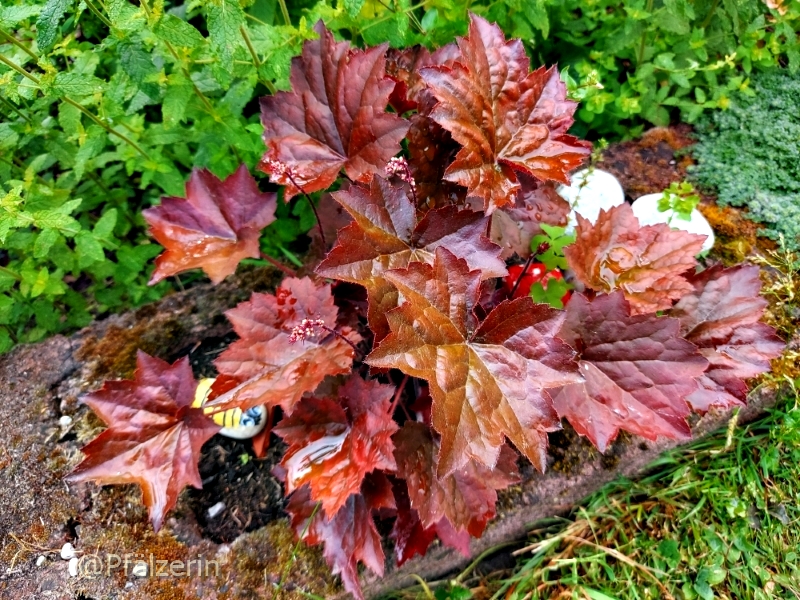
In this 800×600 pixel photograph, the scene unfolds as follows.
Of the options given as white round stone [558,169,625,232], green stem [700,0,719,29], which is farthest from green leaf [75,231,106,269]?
green stem [700,0,719,29]

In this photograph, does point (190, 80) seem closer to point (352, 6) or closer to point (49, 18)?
point (49, 18)

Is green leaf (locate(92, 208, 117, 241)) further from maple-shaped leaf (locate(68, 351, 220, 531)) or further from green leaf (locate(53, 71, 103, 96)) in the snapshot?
maple-shaped leaf (locate(68, 351, 220, 531))

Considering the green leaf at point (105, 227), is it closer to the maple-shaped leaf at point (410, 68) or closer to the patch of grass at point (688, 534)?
the maple-shaped leaf at point (410, 68)

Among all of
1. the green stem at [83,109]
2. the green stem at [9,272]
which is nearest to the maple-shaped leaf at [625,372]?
the green stem at [83,109]

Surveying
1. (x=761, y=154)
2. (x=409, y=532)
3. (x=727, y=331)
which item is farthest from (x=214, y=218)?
(x=761, y=154)

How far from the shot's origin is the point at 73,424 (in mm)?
1804

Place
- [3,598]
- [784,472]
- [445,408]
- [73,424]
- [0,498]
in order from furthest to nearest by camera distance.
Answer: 1. [784,472]
2. [73,424]
3. [0,498]
4. [3,598]
5. [445,408]

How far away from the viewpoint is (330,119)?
1.62m

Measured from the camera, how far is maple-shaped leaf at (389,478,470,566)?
5.23 ft

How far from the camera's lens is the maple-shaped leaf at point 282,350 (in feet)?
4.56

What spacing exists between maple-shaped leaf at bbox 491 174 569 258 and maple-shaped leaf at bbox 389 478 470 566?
2.70ft

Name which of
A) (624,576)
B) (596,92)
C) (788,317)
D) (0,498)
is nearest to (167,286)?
(0,498)

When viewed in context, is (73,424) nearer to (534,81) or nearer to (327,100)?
(327,100)

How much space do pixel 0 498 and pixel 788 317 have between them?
2.69 m
